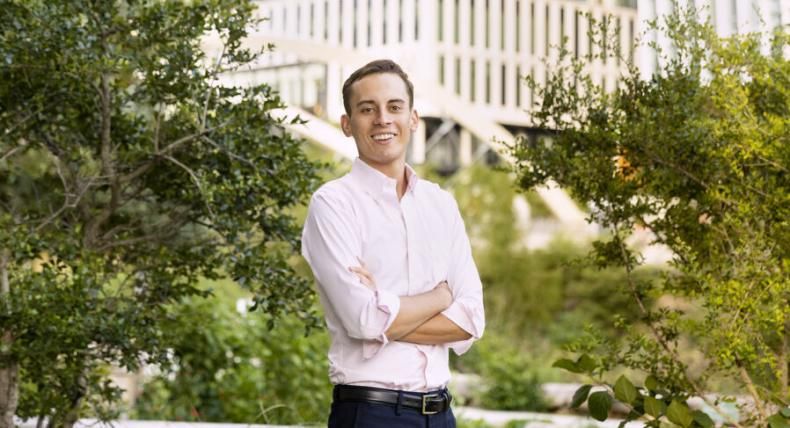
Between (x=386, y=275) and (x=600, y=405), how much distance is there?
174 cm

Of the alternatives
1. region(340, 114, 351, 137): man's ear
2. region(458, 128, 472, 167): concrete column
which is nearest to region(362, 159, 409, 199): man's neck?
region(340, 114, 351, 137): man's ear

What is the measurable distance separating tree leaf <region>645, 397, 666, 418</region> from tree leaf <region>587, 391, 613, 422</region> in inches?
5.2

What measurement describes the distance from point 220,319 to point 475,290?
18.6 ft

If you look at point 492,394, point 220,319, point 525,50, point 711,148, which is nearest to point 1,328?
point 711,148

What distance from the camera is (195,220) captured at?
4.96 m

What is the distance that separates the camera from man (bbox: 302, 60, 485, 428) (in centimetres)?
273

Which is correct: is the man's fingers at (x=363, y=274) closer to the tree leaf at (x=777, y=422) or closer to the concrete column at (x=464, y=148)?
the tree leaf at (x=777, y=422)

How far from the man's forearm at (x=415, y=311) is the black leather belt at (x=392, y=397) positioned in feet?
0.42

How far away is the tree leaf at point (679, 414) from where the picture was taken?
4.23 m

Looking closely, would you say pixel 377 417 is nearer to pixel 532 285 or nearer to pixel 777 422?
pixel 777 422

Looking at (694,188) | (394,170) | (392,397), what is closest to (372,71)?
(394,170)

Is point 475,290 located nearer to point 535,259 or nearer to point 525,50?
point 535,259

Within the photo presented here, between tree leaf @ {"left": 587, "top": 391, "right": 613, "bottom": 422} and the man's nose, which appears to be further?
tree leaf @ {"left": 587, "top": 391, "right": 613, "bottom": 422}

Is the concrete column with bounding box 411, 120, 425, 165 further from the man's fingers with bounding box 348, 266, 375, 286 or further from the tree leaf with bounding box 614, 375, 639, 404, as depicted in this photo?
the man's fingers with bounding box 348, 266, 375, 286
